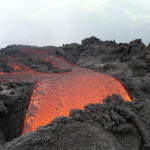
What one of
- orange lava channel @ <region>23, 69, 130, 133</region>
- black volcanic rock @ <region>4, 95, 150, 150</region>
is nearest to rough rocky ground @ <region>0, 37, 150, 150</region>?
black volcanic rock @ <region>4, 95, 150, 150</region>

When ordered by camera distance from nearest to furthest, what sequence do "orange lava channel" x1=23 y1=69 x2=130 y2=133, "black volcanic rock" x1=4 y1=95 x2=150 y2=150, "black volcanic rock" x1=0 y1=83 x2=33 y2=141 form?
"black volcanic rock" x1=4 y1=95 x2=150 y2=150
"black volcanic rock" x1=0 y1=83 x2=33 y2=141
"orange lava channel" x1=23 y1=69 x2=130 y2=133

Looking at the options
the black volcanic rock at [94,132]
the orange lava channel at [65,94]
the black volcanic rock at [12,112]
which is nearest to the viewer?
the black volcanic rock at [94,132]

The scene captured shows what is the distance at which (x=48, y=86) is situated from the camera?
7.62 metres

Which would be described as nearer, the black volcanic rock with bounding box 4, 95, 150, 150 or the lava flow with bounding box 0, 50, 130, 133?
the black volcanic rock with bounding box 4, 95, 150, 150

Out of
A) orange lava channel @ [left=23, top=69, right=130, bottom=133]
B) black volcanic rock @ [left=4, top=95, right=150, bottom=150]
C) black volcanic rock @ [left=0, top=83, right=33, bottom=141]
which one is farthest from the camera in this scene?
orange lava channel @ [left=23, top=69, right=130, bottom=133]

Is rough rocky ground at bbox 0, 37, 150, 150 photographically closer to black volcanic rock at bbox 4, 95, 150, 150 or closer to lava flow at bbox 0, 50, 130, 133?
black volcanic rock at bbox 4, 95, 150, 150

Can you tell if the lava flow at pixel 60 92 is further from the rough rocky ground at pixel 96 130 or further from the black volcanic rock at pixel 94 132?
the black volcanic rock at pixel 94 132

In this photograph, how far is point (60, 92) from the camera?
720 centimetres

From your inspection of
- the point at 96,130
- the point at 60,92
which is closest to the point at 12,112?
the point at 60,92

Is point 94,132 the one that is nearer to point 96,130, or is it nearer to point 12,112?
point 96,130

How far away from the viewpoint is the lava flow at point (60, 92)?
5.86 m

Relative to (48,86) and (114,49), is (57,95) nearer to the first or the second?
(48,86)

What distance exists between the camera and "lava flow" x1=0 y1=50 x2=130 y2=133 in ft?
19.2

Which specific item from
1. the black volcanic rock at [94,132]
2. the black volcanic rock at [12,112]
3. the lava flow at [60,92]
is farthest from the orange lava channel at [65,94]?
the black volcanic rock at [94,132]
